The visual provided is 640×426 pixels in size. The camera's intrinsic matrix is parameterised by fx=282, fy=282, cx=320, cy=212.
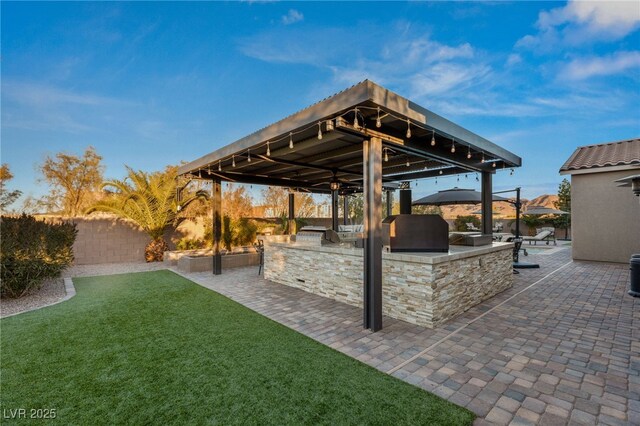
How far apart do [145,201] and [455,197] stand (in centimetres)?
1161

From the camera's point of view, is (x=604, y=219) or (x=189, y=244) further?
(x=189, y=244)

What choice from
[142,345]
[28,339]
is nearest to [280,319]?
[142,345]

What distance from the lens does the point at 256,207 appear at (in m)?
19.2

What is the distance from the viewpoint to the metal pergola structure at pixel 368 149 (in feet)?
12.7

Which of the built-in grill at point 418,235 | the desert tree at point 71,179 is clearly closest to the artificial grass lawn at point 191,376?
the built-in grill at point 418,235

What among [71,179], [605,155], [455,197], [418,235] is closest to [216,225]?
[418,235]

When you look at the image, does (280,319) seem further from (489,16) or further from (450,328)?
(489,16)

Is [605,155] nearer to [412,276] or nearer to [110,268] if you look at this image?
[412,276]

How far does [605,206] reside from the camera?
996cm

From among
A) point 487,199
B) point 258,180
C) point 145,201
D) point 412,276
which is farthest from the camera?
point 145,201

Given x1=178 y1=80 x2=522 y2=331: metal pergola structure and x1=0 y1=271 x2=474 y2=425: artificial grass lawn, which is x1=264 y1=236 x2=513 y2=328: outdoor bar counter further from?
x1=0 y1=271 x2=474 y2=425: artificial grass lawn

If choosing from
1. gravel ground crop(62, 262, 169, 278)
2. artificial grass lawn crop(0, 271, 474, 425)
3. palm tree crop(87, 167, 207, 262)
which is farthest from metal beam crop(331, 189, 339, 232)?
artificial grass lawn crop(0, 271, 474, 425)

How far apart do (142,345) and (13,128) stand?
40.7 ft

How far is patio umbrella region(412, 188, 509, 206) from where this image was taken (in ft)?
33.5
